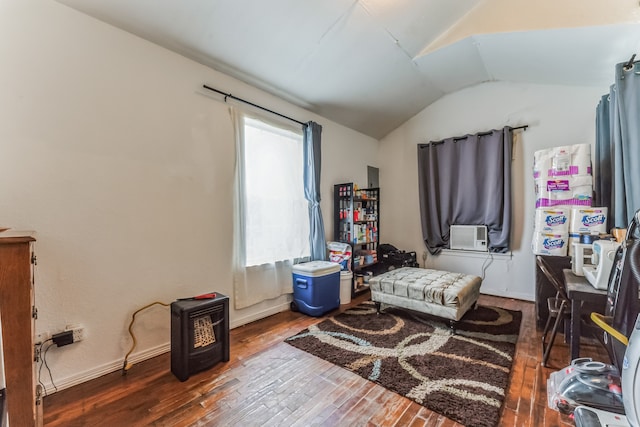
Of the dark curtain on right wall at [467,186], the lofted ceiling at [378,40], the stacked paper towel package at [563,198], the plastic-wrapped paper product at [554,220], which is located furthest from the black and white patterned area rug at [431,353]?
the lofted ceiling at [378,40]

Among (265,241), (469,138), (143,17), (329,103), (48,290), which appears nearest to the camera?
(48,290)

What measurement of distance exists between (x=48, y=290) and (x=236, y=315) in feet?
4.72

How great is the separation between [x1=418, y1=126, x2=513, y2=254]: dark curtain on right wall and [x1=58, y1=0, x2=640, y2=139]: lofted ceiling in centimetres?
88

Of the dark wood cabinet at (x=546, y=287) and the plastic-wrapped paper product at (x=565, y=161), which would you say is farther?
the plastic-wrapped paper product at (x=565, y=161)

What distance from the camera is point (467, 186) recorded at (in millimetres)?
3803

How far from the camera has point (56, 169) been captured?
5.59 feet

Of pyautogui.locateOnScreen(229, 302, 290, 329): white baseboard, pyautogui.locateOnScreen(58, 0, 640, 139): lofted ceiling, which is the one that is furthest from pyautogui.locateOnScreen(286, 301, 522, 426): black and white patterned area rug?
pyautogui.locateOnScreen(58, 0, 640, 139): lofted ceiling

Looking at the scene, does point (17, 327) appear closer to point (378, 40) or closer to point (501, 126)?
point (378, 40)

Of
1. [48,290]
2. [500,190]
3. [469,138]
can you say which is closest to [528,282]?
[500,190]

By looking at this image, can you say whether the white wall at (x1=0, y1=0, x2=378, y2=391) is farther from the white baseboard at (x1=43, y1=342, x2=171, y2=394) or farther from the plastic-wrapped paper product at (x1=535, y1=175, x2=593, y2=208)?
the plastic-wrapped paper product at (x1=535, y1=175, x2=593, y2=208)

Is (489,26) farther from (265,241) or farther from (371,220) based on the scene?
(265,241)

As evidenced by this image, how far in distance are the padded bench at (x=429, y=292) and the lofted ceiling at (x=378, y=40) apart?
2337 mm

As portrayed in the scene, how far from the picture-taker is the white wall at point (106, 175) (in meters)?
1.62

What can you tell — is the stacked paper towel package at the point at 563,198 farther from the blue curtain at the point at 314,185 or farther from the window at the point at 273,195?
the window at the point at 273,195
